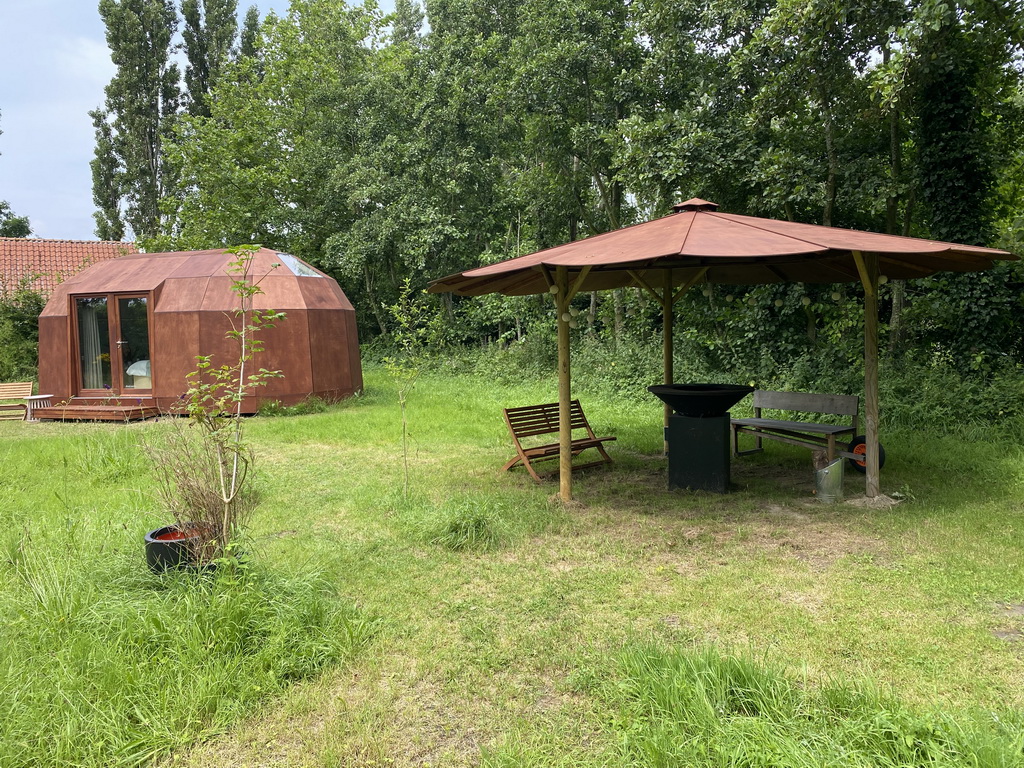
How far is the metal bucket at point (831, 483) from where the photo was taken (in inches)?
236

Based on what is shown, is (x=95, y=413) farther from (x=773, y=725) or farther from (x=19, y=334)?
(x=773, y=725)

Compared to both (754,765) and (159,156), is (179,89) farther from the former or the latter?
(754,765)

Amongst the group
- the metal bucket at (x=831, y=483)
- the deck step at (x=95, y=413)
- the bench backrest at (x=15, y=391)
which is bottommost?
the metal bucket at (x=831, y=483)

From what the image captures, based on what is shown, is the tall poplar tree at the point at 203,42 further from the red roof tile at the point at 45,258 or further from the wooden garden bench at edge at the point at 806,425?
the wooden garden bench at edge at the point at 806,425

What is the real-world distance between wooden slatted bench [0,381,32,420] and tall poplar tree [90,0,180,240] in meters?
17.8

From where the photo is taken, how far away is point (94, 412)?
1222cm

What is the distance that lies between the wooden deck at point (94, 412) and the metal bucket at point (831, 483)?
11.3 m

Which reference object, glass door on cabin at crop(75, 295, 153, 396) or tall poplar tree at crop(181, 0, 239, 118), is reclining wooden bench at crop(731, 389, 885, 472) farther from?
tall poplar tree at crop(181, 0, 239, 118)

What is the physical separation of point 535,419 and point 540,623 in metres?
4.05

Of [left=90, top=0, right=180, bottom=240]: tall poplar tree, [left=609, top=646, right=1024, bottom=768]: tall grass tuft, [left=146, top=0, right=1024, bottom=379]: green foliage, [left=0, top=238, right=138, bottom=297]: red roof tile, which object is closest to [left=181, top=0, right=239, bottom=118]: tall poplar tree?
[left=90, top=0, right=180, bottom=240]: tall poplar tree

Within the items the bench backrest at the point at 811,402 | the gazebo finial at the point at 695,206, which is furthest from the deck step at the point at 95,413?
the bench backrest at the point at 811,402

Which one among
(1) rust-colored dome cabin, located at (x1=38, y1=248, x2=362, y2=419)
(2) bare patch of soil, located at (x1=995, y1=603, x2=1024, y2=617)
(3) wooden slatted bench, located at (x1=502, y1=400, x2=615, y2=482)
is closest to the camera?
(2) bare patch of soil, located at (x1=995, y1=603, x2=1024, y2=617)

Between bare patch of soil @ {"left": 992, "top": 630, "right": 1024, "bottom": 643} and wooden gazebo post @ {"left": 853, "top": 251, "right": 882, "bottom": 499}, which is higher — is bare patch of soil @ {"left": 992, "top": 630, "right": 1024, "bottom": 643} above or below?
below

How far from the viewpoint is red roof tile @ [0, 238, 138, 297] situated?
2192 cm
